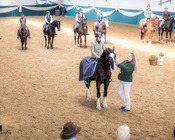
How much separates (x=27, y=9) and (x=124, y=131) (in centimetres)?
3321

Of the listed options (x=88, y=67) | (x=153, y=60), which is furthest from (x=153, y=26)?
(x=88, y=67)

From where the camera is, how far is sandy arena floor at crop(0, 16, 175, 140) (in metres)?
5.45

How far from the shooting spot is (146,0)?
2236 cm

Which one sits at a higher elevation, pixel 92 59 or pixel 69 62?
pixel 92 59

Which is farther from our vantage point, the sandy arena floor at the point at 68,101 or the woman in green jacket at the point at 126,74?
the woman in green jacket at the point at 126,74

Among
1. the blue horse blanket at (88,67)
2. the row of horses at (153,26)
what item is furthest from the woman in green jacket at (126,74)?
the row of horses at (153,26)

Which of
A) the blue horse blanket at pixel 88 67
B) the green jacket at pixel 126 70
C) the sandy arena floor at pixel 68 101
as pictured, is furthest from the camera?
the blue horse blanket at pixel 88 67

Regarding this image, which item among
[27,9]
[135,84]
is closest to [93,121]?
[135,84]

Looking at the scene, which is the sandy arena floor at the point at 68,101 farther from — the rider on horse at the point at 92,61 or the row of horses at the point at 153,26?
the row of horses at the point at 153,26

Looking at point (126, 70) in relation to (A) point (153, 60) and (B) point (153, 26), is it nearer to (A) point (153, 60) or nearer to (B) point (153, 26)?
(A) point (153, 60)

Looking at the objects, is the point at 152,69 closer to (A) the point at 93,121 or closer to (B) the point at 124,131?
(A) the point at 93,121

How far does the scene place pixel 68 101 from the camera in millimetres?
7043

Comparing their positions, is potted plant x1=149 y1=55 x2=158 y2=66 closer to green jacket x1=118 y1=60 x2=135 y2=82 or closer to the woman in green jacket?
the woman in green jacket

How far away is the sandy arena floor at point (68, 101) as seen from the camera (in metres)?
5.45
